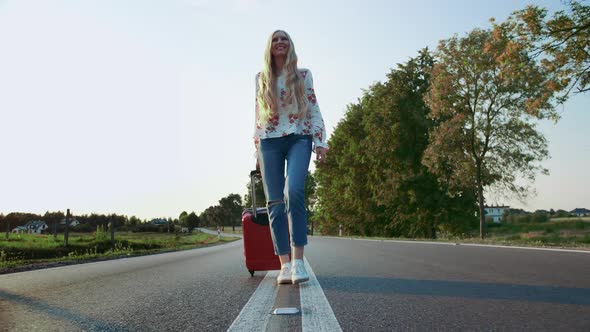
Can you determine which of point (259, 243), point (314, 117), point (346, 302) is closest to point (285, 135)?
point (314, 117)

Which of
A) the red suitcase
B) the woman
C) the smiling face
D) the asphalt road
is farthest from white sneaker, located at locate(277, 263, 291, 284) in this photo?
the smiling face

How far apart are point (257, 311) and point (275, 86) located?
2188 mm

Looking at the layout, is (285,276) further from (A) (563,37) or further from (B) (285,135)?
(A) (563,37)

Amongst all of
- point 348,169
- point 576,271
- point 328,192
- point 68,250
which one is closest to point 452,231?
point 348,169

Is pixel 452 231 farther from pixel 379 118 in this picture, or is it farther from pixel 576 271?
pixel 576 271

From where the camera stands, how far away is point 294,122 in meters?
4.36

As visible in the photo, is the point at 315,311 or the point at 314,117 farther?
the point at 314,117

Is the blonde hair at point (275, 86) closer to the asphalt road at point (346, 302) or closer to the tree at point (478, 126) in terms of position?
the asphalt road at point (346, 302)

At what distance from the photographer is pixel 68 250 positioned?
72.5 ft

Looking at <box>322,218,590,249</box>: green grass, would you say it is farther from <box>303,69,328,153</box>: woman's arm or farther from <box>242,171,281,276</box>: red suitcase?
<box>303,69,328,153</box>: woman's arm

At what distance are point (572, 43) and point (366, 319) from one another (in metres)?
16.2

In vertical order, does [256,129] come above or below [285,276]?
above

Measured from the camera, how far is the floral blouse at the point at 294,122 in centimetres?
436

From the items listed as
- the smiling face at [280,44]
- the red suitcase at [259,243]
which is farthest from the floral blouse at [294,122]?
the red suitcase at [259,243]
